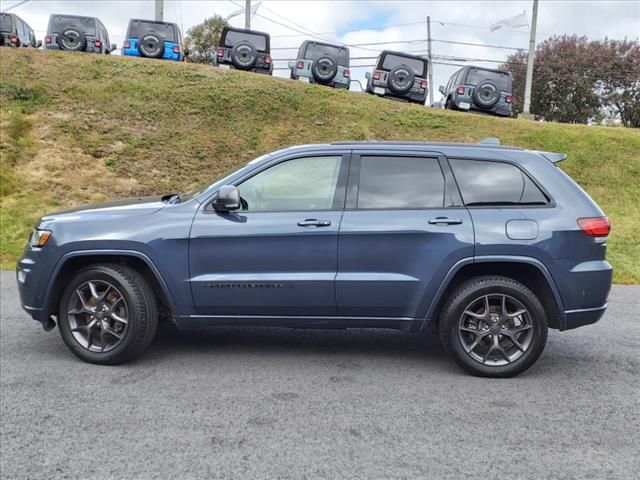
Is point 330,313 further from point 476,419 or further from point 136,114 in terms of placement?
point 136,114

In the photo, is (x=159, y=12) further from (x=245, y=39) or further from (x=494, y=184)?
(x=494, y=184)

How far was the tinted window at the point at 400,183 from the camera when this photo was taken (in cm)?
450

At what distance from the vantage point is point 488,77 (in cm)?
1980

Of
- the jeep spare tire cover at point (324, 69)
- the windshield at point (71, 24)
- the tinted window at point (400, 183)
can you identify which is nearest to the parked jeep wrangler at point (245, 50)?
the jeep spare tire cover at point (324, 69)

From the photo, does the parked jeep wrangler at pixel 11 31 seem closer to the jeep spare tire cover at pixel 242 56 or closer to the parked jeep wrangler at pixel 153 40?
the parked jeep wrangler at pixel 153 40

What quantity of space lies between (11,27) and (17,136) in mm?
9016

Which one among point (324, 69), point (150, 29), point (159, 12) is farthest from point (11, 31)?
point (324, 69)

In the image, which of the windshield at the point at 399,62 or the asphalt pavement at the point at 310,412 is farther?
the windshield at the point at 399,62

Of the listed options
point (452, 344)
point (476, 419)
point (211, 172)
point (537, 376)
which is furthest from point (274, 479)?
point (211, 172)

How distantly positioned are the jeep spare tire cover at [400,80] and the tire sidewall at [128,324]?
650 inches

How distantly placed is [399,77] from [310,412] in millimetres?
17320

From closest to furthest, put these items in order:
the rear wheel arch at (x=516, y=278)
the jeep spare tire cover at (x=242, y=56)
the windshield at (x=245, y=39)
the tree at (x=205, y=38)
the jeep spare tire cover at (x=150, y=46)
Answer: the rear wheel arch at (x=516, y=278) < the jeep spare tire cover at (x=242, y=56) < the jeep spare tire cover at (x=150, y=46) < the windshield at (x=245, y=39) < the tree at (x=205, y=38)

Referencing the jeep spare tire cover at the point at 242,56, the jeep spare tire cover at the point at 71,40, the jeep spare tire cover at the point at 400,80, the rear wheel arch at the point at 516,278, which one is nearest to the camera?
the rear wheel arch at the point at 516,278

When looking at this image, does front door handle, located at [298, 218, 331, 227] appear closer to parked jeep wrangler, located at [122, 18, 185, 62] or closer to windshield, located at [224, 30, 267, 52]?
windshield, located at [224, 30, 267, 52]
